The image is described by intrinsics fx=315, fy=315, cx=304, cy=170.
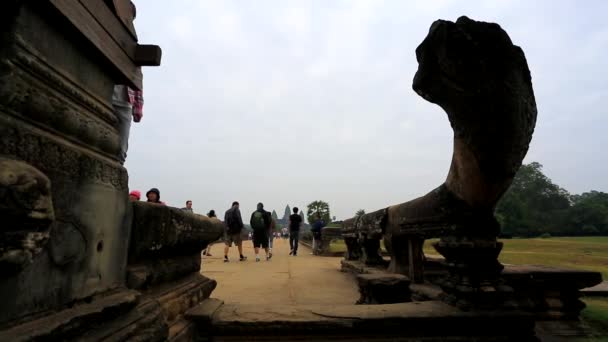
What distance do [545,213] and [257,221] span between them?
191 ft

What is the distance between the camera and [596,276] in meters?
2.58

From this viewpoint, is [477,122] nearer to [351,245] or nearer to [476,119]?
[476,119]

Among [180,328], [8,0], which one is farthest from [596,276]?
[8,0]

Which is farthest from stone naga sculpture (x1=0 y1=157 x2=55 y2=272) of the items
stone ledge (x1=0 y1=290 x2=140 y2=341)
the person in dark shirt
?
the person in dark shirt

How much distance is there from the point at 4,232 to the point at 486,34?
7.52 ft

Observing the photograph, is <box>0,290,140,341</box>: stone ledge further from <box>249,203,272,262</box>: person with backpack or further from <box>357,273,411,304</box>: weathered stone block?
<box>249,203,272,262</box>: person with backpack

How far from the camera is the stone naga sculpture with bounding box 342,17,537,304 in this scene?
1.86 metres

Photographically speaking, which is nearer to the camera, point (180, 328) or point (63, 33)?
point (63, 33)

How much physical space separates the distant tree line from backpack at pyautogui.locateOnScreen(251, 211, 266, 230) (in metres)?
39.4

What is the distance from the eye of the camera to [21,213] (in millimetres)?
818

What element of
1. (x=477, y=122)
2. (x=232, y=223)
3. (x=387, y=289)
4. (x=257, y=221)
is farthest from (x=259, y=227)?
(x=477, y=122)

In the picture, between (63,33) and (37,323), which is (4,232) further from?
(63,33)

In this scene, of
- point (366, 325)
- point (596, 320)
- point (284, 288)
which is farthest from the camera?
point (284, 288)

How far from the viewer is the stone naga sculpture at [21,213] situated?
796 millimetres
